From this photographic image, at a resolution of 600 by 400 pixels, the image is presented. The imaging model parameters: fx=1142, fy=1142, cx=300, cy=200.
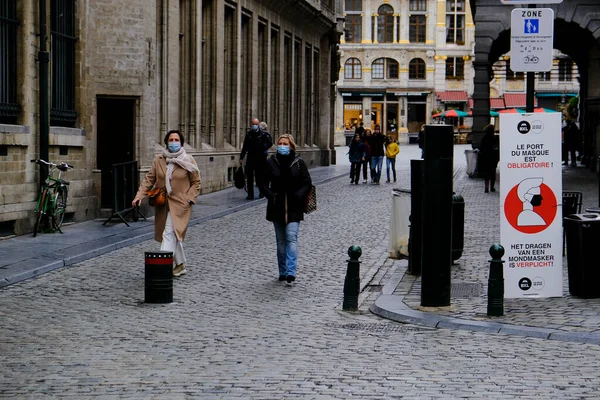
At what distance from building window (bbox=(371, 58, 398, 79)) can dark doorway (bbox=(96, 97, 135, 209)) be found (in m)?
69.6

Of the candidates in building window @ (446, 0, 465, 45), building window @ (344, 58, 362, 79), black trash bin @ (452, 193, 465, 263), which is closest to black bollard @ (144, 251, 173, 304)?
black trash bin @ (452, 193, 465, 263)

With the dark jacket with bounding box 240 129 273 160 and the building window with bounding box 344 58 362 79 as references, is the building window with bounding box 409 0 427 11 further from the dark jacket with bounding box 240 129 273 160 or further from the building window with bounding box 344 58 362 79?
the dark jacket with bounding box 240 129 273 160

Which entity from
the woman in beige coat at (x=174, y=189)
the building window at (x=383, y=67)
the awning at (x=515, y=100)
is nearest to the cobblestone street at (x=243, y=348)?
the woman in beige coat at (x=174, y=189)

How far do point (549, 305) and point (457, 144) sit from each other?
69.3 m

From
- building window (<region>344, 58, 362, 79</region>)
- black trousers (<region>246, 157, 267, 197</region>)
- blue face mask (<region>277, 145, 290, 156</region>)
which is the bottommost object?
black trousers (<region>246, 157, 267, 197</region>)

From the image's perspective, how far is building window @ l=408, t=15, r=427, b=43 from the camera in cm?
9000

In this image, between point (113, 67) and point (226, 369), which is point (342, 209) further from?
point (226, 369)

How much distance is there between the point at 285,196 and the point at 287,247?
23.3 inches

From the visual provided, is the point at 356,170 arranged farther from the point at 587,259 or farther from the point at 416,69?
the point at 416,69

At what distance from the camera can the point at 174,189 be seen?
13281 mm

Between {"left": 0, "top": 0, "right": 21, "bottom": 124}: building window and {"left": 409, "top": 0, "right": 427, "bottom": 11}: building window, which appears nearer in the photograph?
{"left": 0, "top": 0, "right": 21, "bottom": 124}: building window

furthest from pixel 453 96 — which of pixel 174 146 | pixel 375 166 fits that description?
pixel 174 146

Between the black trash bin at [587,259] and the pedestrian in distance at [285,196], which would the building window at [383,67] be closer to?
the pedestrian in distance at [285,196]

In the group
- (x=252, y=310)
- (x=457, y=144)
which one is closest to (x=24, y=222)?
(x=252, y=310)
